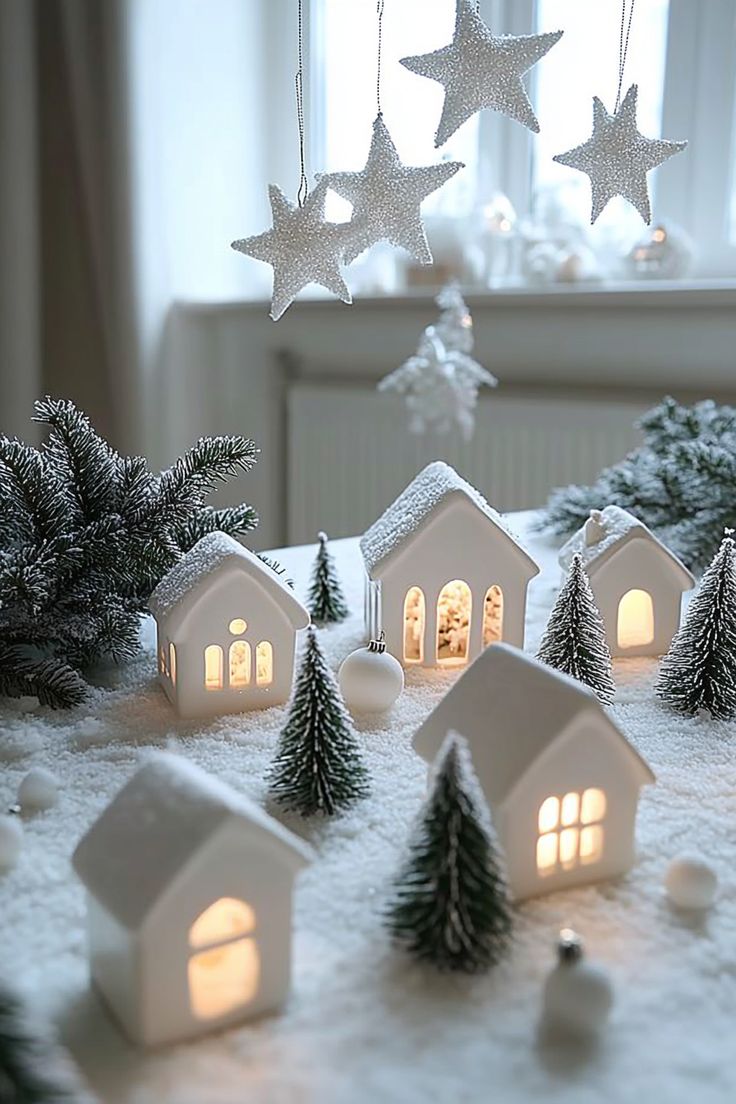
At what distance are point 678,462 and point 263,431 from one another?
1734 mm

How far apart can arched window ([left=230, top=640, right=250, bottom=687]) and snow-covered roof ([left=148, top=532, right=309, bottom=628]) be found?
6cm

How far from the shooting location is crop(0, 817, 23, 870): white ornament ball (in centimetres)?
90

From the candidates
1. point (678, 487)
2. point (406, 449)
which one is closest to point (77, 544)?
point (678, 487)

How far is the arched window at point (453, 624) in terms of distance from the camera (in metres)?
1.41

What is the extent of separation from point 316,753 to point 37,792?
9.8 inches

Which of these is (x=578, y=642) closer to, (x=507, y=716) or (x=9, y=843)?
(x=507, y=716)

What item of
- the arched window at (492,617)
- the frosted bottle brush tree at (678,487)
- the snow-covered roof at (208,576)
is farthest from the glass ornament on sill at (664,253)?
the snow-covered roof at (208,576)

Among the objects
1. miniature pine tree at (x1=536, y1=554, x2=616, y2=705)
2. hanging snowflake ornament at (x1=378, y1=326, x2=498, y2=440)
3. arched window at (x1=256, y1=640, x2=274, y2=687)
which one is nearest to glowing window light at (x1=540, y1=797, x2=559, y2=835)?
miniature pine tree at (x1=536, y1=554, x2=616, y2=705)

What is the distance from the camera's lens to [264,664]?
1287mm

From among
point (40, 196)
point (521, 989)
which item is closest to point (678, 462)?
point (521, 989)

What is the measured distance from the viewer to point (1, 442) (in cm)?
130

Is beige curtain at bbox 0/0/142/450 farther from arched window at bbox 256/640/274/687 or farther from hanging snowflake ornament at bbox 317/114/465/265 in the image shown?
arched window at bbox 256/640/274/687

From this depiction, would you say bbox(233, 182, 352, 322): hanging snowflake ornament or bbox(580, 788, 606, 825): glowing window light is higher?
bbox(233, 182, 352, 322): hanging snowflake ornament

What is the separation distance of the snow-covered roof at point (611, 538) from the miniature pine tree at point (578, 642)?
0.16m
